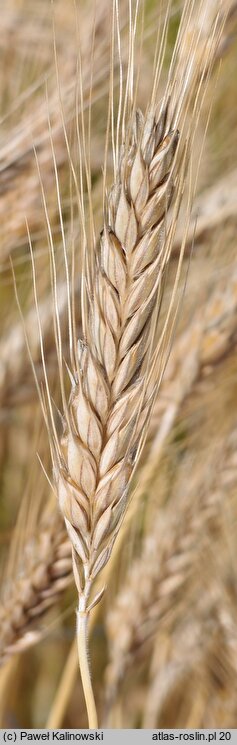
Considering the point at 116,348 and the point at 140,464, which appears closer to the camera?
the point at 116,348

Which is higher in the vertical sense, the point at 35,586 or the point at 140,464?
the point at 140,464

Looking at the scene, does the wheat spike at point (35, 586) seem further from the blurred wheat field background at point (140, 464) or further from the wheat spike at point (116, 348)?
the wheat spike at point (116, 348)

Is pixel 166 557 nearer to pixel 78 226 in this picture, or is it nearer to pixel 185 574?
pixel 185 574

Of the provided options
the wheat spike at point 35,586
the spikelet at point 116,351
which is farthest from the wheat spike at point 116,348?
the wheat spike at point 35,586

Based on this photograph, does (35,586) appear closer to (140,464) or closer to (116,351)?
(140,464)

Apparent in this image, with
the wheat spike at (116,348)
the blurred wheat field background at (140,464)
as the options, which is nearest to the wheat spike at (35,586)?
the blurred wheat field background at (140,464)

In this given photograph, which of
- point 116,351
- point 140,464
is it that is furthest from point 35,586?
point 116,351

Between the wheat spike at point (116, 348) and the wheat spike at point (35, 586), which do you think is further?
the wheat spike at point (35, 586)

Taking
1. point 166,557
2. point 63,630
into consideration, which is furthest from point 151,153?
point 63,630
